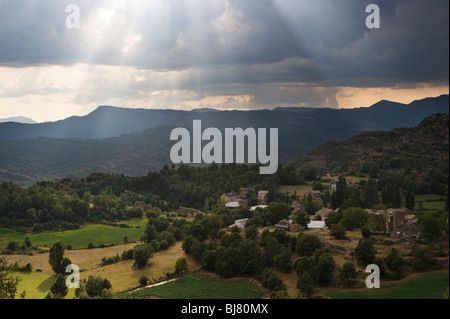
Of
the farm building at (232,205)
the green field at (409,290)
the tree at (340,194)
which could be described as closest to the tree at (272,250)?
the green field at (409,290)

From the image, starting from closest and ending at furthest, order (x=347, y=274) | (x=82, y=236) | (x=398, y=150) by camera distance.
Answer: (x=347, y=274)
(x=82, y=236)
(x=398, y=150)

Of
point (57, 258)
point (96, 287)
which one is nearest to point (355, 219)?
point (96, 287)

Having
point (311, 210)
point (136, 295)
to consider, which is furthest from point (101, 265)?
point (311, 210)

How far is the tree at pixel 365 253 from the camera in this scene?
2450 cm

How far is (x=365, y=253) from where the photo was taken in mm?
24750

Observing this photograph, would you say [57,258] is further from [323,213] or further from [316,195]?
[316,195]

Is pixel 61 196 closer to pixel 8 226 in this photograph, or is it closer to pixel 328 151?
pixel 8 226

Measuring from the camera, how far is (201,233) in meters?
36.6

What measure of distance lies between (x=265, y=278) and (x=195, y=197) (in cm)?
3701

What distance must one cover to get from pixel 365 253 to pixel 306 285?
4.51 m

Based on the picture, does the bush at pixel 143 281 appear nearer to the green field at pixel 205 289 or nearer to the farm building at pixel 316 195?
the green field at pixel 205 289

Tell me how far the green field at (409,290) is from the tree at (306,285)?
781 mm

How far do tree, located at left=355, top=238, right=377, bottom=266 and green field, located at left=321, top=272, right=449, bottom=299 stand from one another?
3.13 m
